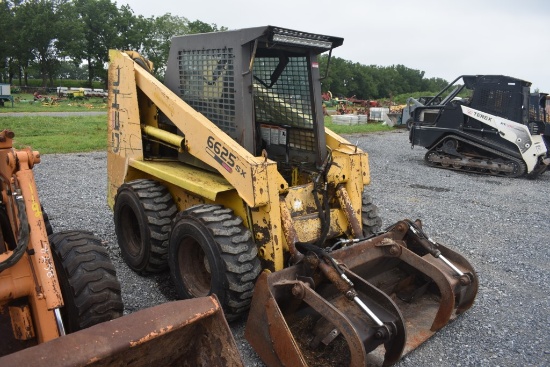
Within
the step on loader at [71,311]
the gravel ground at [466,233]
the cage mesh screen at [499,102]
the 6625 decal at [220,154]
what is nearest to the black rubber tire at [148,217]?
the gravel ground at [466,233]

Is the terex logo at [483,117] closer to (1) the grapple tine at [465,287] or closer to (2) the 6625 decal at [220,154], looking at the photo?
(1) the grapple tine at [465,287]

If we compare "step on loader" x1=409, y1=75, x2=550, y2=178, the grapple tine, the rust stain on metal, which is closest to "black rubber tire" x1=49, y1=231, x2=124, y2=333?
the rust stain on metal

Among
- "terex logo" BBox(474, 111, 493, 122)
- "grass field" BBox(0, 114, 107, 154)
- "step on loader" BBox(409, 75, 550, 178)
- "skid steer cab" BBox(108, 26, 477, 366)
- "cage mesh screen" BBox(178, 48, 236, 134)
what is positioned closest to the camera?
"skid steer cab" BBox(108, 26, 477, 366)

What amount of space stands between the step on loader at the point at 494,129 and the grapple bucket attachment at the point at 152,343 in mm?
10116

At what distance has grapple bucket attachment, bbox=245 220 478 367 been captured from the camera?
2.90m

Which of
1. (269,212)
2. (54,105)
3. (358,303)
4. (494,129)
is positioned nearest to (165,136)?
(269,212)

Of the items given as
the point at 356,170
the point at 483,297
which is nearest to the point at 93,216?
the point at 356,170

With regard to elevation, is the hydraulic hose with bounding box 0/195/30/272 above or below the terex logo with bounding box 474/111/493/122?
below

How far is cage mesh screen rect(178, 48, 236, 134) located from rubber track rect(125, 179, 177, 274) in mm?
892

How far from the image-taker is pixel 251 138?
12.8ft

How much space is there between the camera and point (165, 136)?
4414 millimetres

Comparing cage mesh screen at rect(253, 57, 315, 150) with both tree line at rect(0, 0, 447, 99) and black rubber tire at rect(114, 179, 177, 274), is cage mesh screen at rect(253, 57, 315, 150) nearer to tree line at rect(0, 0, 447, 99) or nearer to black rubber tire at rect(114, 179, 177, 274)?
black rubber tire at rect(114, 179, 177, 274)

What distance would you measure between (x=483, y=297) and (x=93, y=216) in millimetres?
5018

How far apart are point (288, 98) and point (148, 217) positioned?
178cm
